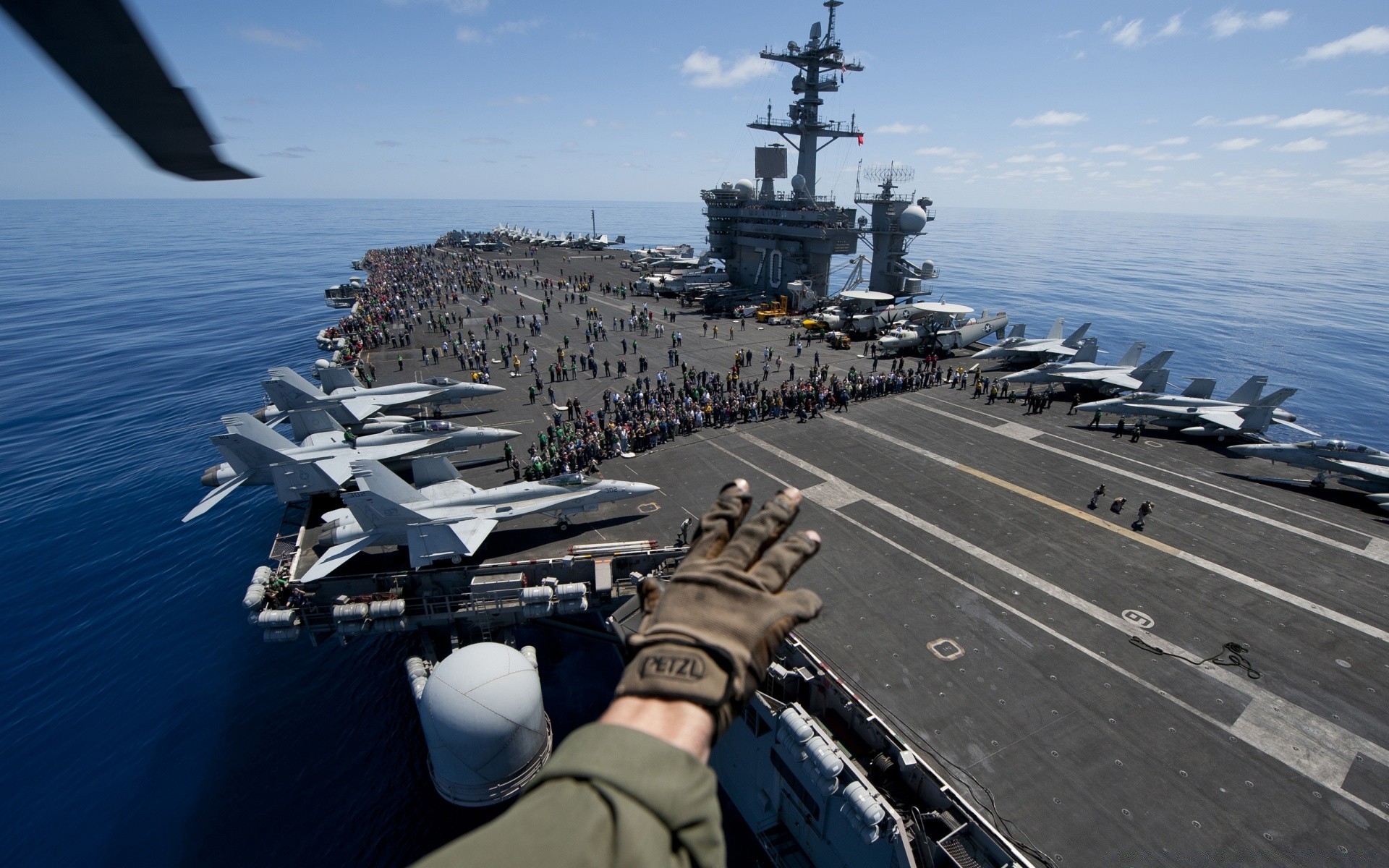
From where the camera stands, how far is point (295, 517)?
26.7 metres

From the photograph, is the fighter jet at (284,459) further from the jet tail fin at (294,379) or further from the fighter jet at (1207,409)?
the fighter jet at (1207,409)

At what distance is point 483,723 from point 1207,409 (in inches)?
1593

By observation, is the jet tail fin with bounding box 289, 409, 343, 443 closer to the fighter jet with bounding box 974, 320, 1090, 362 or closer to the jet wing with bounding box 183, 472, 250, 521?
the jet wing with bounding box 183, 472, 250, 521

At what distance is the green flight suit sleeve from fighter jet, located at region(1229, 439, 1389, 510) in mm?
37501

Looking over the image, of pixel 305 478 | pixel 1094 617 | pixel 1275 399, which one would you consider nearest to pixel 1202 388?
pixel 1275 399

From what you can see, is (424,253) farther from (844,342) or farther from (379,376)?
(844,342)

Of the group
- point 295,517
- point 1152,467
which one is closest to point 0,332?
point 295,517

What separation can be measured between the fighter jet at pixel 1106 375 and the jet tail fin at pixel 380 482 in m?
38.8

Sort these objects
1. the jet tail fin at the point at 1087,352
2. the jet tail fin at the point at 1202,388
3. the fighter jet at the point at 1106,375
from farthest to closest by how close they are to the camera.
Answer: the jet tail fin at the point at 1087,352 → the fighter jet at the point at 1106,375 → the jet tail fin at the point at 1202,388

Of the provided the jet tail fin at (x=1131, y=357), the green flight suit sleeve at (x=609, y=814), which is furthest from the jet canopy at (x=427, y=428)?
the jet tail fin at (x=1131, y=357)

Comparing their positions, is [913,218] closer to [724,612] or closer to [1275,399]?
[1275,399]

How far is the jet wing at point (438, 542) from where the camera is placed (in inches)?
806

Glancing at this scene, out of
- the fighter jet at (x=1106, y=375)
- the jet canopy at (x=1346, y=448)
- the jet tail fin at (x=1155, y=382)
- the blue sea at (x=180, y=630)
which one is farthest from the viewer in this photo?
the fighter jet at (x=1106, y=375)

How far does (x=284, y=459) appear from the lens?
25.2m
